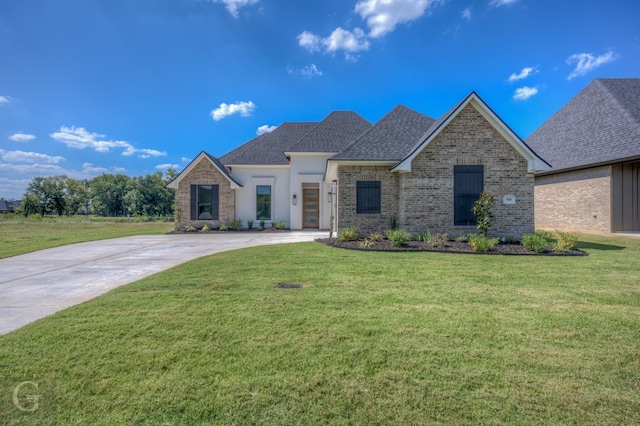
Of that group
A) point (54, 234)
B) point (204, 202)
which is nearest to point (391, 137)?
point (204, 202)

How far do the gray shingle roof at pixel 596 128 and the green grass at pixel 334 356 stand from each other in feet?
44.8

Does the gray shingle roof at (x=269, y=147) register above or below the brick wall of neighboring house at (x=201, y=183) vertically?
above

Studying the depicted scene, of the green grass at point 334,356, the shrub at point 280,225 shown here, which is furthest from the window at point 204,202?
the green grass at point 334,356

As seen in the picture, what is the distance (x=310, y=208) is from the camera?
1930 cm

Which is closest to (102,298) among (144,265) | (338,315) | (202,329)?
(202,329)

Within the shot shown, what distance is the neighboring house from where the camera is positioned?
1476 centimetres

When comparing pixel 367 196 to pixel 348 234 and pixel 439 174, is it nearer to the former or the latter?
pixel 348 234

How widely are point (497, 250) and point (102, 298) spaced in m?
10.7

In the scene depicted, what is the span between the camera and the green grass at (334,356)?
242 centimetres

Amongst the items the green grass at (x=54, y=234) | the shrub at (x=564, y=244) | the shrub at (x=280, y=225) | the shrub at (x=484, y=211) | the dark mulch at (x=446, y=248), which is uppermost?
the shrub at (x=484, y=211)

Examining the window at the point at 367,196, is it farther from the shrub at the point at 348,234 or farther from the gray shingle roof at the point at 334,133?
the gray shingle roof at the point at 334,133

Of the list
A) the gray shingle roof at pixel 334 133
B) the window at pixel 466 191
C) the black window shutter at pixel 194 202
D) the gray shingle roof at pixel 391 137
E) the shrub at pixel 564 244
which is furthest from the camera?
the black window shutter at pixel 194 202

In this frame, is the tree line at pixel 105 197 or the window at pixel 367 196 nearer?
the window at pixel 367 196

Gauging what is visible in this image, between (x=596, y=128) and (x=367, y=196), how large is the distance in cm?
1511
